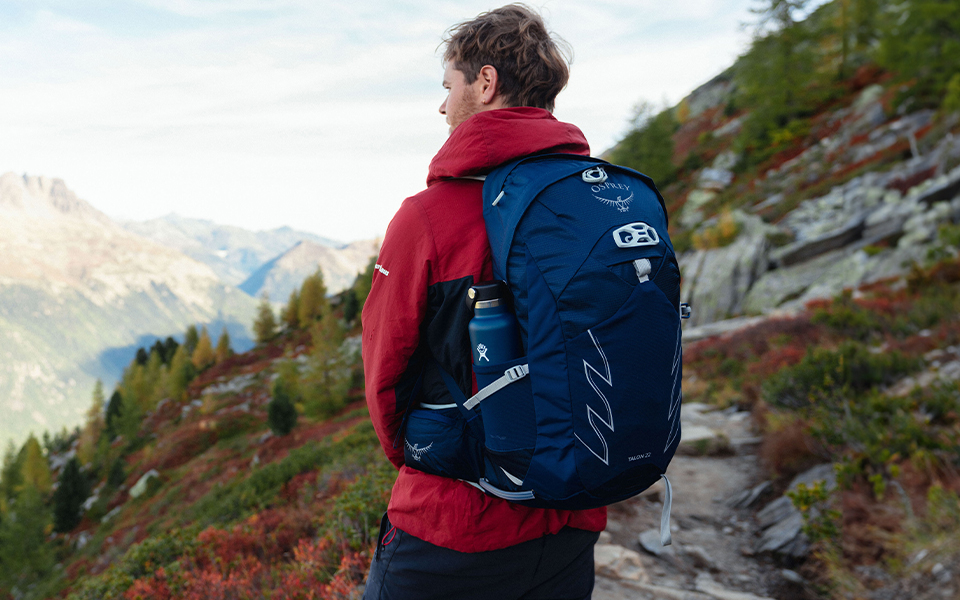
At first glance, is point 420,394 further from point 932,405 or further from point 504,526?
point 932,405

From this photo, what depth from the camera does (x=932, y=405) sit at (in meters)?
4.79

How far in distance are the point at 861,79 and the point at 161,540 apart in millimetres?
40540

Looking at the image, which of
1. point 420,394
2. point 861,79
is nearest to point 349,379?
point 420,394

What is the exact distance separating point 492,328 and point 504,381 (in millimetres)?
149

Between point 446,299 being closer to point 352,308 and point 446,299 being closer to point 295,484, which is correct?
point 295,484

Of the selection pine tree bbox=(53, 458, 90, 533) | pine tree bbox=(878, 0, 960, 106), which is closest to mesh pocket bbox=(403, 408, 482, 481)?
pine tree bbox=(878, 0, 960, 106)

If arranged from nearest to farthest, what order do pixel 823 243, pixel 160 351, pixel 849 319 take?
pixel 849 319 < pixel 823 243 < pixel 160 351

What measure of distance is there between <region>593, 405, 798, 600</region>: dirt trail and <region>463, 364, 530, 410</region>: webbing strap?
9.79 feet

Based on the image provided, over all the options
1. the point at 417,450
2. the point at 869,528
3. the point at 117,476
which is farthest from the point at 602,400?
the point at 117,476

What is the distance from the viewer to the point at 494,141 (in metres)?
1.48

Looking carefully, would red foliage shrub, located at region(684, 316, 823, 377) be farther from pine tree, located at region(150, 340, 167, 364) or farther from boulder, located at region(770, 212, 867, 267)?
pine tree, located at region(150, 340, 167, 364)

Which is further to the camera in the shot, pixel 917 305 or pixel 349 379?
pixel 349 379

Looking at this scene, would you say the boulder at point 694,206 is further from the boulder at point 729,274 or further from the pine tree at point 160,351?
the pine tree at point 160,351

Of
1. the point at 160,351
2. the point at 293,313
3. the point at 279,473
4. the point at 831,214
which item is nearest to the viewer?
the point at 279,473
